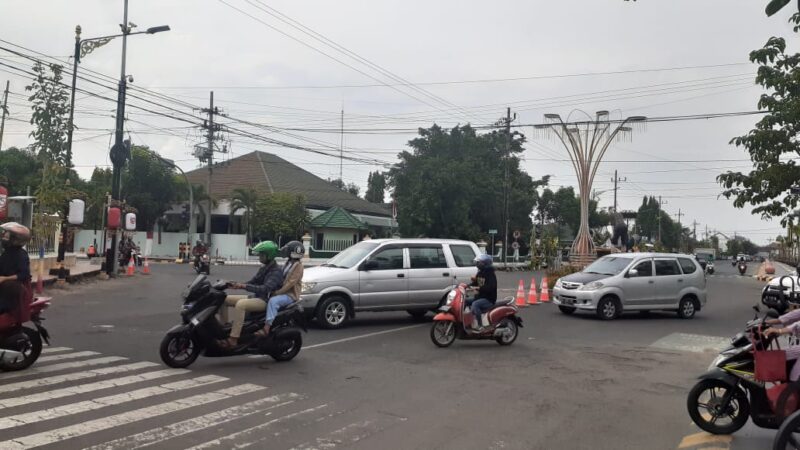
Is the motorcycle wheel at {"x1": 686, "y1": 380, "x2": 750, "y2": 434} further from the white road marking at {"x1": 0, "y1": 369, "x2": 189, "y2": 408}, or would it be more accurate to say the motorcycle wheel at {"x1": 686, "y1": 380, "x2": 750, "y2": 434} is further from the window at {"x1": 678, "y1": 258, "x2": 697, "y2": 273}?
the window at {"x1": 678, "y1": 258, "x2": 697, "y2": 273}

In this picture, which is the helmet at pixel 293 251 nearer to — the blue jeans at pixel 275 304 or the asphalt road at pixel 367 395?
the blue jeans at pixel 275 304

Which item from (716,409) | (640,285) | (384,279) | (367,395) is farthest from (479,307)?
(640,285)

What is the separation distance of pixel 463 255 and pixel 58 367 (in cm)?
833

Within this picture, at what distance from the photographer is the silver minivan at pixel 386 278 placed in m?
11.9

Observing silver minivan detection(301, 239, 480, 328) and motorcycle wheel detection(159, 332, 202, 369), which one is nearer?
motorcycle wheel detection(159, 332, 202, 369)

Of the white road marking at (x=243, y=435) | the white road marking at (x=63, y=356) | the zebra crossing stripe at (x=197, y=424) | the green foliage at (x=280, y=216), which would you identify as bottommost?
the white road marking at (x=243, y=435)

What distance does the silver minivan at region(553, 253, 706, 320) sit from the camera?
48.6 ft

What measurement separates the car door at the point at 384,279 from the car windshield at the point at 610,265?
5739mm

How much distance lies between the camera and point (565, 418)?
6.26 metres

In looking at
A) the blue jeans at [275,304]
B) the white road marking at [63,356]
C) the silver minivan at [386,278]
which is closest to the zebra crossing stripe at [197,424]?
the blue jeans at [275,304]

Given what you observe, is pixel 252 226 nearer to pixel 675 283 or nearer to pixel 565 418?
pixel 675 283

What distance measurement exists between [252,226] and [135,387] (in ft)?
118

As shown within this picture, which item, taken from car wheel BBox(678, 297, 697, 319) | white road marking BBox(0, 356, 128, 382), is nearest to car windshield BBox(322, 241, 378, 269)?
white road marking BBox(0, 356, 128, 382)

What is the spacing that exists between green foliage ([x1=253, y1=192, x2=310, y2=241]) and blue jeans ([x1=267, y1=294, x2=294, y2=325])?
33.3 m
